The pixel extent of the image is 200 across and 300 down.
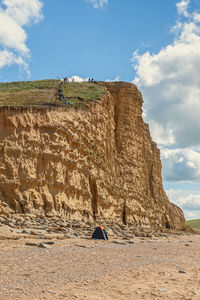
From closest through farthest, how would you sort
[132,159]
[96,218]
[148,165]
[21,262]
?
→ [21,262]
[96,218]
[132,159]
[148,165]

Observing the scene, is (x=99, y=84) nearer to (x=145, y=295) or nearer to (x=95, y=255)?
(x=95, y=255)

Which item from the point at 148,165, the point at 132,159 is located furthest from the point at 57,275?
the point at 148,165

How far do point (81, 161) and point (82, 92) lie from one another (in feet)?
33.3

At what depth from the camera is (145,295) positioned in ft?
17.8

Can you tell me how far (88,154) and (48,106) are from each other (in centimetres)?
536

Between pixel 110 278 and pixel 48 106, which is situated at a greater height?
pixel 48 106

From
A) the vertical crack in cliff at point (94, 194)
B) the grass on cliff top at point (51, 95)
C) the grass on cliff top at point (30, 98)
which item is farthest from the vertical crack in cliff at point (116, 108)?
the vertical crack in cliff at point (94, 194)

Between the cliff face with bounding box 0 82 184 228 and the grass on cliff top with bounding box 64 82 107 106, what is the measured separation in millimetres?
873

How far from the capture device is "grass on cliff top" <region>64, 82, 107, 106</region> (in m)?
30.3

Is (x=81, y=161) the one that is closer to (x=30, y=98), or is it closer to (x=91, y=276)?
(x=30, y=98)

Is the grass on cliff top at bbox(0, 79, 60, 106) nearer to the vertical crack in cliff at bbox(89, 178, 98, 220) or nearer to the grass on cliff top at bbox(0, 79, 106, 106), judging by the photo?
the grass on cliff top at bbox(0, 79, 106, 106)

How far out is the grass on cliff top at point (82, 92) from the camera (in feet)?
99.3

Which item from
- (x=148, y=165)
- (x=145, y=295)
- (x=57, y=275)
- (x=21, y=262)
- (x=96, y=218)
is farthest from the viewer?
(x=148, y=165)

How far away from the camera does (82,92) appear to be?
33625mm
